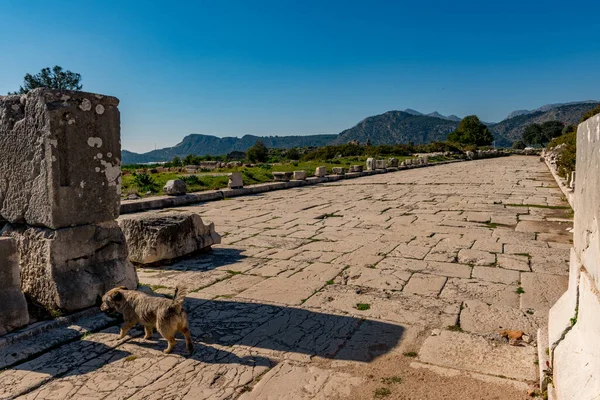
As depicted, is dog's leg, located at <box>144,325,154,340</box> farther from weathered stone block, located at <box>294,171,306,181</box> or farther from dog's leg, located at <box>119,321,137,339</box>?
weathered stone block, located at <box>294,171,306,181</box>

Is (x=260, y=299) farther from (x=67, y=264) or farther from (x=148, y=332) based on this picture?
(x=67, y=264)

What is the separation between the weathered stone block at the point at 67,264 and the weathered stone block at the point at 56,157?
12cm

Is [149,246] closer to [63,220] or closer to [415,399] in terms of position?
[63,220]

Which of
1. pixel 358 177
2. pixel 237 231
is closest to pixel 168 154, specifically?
pixel 358 177

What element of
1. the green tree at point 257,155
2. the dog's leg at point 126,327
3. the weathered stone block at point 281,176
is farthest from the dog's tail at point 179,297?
the green tree at point 257,155

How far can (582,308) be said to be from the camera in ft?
8.48

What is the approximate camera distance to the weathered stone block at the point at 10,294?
3.64 meters

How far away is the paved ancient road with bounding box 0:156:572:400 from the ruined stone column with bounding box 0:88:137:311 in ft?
2.04

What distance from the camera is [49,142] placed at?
402 centimetres

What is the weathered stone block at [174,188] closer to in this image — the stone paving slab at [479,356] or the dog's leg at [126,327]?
the dog's leg at [126,327]

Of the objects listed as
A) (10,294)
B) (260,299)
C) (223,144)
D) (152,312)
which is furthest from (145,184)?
(223,144)

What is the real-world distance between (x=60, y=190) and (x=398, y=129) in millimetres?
136115

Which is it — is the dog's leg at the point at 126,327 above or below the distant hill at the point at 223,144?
below

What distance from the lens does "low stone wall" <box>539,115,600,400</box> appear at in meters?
2.21
